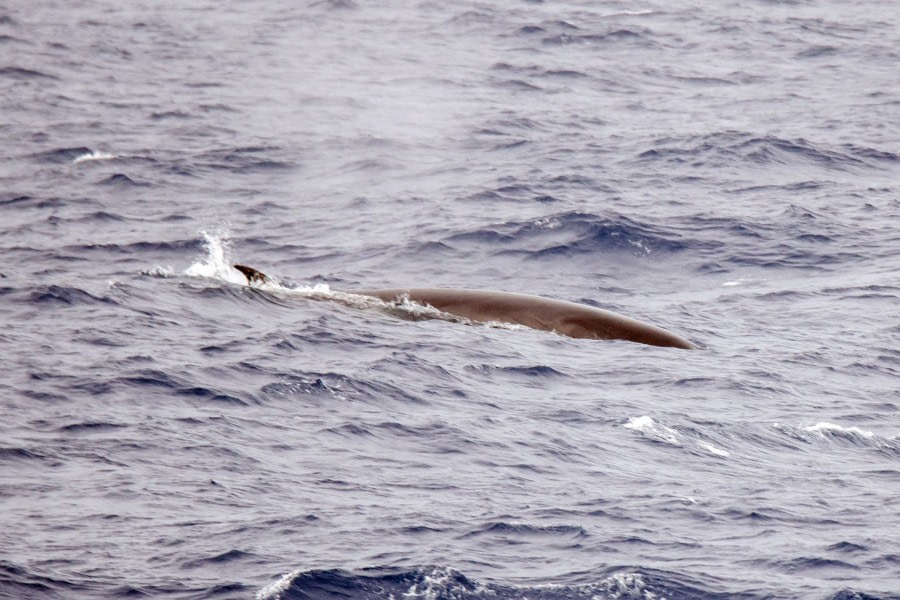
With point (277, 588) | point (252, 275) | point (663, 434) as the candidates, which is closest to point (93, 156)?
point (252, 275)

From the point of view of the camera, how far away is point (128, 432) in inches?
619

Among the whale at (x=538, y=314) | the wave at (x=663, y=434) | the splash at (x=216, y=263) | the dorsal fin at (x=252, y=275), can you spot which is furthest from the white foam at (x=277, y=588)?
the splash at (x=216, y=263)

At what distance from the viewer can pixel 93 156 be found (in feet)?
115

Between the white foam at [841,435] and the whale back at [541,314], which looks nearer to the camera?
the white foam at [841,435]

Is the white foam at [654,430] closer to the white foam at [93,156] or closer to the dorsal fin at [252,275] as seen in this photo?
the dorsal fin at [252,275]

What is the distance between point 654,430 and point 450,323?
505 centimetres

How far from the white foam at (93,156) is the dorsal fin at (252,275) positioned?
41.7 ft

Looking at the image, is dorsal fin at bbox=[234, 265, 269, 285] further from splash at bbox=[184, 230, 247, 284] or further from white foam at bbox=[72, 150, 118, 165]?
white foam at bbox=[72, 150, 118, 165]

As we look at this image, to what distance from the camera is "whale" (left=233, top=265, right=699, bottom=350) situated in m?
21.0

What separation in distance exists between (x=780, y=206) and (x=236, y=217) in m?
11.0

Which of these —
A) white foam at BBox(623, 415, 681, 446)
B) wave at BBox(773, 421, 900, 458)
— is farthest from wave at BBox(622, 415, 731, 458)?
wave at BBox(773, 421, 900, 458)

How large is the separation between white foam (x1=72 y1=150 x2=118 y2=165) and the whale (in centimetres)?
1437

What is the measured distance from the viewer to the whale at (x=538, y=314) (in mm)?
21016

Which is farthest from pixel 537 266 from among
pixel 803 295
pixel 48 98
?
pixel 48 98
